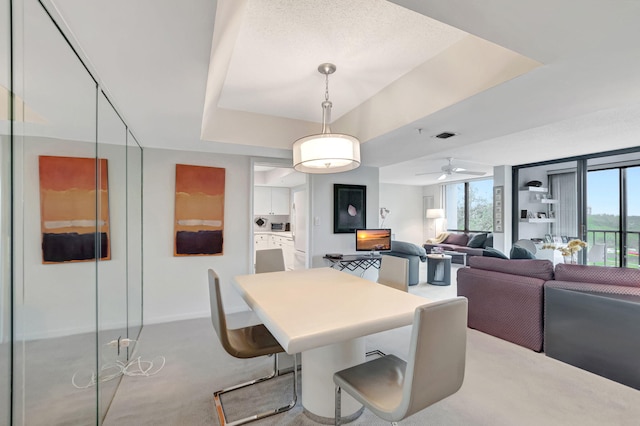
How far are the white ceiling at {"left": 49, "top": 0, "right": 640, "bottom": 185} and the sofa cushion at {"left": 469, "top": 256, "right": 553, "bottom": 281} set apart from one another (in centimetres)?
132

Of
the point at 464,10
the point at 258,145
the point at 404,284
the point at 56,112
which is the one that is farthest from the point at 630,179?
the point at 56,112

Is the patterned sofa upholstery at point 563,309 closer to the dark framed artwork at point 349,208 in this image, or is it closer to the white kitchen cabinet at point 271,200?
the dark framed artwork at point 349,208

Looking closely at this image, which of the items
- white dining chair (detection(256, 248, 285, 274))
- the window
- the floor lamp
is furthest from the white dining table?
the window

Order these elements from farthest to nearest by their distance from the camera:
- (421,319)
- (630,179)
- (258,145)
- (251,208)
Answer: (630,179) < (251,208) < (258,145) < (421,319)

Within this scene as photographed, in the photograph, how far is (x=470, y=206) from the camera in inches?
330

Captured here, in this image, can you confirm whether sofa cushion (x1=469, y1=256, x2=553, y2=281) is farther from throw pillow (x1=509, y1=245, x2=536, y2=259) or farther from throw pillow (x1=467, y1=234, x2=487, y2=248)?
throw pillow (x1=467, y1=234, x2=487, y2=248)

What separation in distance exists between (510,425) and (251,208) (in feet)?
10.9

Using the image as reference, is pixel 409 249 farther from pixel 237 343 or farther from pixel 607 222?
pixel 237 343

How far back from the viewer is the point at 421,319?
1081 millimetres

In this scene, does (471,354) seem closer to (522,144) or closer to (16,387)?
(16,387)

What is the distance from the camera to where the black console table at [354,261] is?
4.07m

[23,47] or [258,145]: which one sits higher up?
[258,145]

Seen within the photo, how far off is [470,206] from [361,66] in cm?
735

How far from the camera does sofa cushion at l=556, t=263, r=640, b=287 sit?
231 cm
